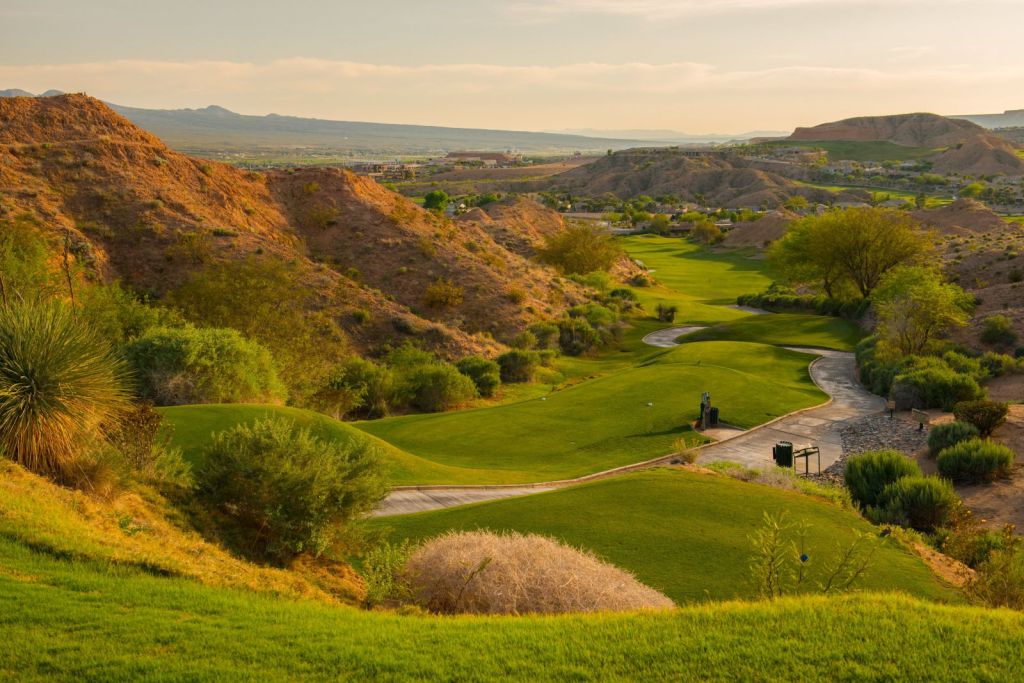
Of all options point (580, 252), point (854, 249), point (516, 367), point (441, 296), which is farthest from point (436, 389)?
point (580, 252)

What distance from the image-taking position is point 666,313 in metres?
60.9

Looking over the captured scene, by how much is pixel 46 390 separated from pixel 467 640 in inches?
327

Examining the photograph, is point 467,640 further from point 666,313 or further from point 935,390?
point 666,313

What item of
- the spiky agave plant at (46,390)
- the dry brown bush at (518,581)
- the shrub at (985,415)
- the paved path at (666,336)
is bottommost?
the paved path at (666,336)

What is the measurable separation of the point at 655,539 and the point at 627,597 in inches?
157

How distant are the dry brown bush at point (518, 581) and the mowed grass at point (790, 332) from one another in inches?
1605

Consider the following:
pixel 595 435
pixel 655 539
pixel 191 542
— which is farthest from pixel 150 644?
pixel 595 435

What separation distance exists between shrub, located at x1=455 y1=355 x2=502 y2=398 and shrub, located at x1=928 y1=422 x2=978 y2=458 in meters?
20.1

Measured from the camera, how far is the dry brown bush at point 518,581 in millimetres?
9516

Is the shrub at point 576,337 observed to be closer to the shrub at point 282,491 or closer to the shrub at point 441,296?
the shrub at point 441,296

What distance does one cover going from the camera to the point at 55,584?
8.02 m

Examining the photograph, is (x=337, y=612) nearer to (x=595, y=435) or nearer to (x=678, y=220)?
(x=595, y=435)

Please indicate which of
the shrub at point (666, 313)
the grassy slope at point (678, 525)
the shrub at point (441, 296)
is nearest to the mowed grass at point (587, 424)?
the grassy slope at point (678, 525)

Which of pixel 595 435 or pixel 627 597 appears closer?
pixel 627 597
